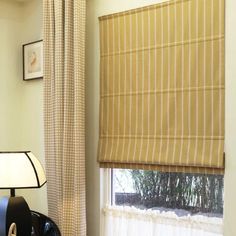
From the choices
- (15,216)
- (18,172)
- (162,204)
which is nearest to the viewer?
(15,216)

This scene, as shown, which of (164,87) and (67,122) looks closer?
(164,87)

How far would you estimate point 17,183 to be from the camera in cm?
227

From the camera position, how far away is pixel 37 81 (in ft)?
11.2

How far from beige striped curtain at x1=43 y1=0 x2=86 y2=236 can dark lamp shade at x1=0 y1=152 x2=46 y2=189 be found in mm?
440

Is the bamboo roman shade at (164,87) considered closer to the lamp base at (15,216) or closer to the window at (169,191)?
the window at (169,191)

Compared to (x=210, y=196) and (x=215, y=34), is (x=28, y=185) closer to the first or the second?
(x=210, y=196)

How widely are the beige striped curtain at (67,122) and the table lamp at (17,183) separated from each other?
1.29ft

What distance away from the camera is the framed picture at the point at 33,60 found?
10.9ft

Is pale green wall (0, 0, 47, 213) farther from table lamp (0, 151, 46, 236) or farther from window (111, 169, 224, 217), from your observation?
table lamp (0, 151, 46, 236)

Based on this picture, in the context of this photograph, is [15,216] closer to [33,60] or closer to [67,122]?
[67,122]

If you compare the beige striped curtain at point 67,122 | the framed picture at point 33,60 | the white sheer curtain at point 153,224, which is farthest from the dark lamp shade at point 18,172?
the framed picture at point 33,60

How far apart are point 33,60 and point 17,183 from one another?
143 cm

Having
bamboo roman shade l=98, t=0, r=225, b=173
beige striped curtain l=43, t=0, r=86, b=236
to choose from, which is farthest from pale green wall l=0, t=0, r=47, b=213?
bamboo roman shade l=98, t=0, r=225, b=173

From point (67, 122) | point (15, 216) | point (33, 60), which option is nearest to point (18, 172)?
point (15, 216)
